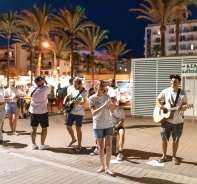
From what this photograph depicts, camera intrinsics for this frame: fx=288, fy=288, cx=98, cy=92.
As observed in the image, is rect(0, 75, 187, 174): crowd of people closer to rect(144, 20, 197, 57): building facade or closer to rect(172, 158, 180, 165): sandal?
rect(172, 158, 180, 165): sandal

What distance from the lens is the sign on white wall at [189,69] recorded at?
13.2m

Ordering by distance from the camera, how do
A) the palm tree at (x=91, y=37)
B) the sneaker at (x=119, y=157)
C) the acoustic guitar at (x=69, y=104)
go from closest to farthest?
the sneaker at (x=119, y=157)
the acoustic guitar at (x=69, y=104)
the palm tree at (x=91, y=37)

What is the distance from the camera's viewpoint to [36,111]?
7434 millimetres

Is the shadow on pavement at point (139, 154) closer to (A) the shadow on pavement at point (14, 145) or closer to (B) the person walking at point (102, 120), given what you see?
(B) the person walking at point (102, 120)

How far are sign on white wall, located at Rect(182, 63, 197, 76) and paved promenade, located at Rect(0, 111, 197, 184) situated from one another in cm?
463

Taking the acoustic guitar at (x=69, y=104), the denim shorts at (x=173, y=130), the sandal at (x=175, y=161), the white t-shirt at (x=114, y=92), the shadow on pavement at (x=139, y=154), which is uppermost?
the white t-shirt at (x=114, y=92)

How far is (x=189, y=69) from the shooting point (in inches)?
526

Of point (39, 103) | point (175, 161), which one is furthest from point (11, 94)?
point (175, 161)

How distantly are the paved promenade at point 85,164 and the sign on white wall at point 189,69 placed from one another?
463 centimetres

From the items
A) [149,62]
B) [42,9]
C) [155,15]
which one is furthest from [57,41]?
[149,62]

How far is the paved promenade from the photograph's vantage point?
5.34 metres

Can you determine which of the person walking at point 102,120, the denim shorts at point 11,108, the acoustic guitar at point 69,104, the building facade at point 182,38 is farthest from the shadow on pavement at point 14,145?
the building facade at point 182,38

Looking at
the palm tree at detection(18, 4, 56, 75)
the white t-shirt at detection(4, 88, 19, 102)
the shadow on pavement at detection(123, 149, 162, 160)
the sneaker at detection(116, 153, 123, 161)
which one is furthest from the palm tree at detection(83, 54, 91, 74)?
the sneaker at detection(116, 153, 123, 161)

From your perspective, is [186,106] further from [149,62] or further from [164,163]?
[149,62]
